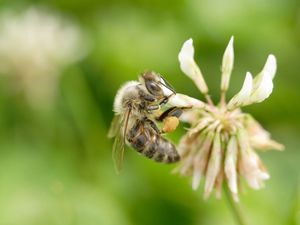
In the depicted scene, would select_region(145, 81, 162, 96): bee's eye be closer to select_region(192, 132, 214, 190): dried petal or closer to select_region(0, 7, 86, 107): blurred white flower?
select_region(192, 132, 214, 190): dried petal

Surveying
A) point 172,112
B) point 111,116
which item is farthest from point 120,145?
point 111,116

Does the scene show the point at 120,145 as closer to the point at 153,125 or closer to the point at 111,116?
the point at 153,125

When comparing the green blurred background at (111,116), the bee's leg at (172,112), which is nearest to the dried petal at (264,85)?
the bee's leg at (172,112)

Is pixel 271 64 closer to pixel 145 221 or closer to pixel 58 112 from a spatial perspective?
pixel 145 221

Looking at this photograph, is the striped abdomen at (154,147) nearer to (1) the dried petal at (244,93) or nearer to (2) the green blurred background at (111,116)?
(1) the dried petal at (244,93)

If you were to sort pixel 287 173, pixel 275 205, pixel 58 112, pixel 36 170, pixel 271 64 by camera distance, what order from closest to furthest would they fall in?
1. pixel 271 64
2. pixel 275 205
3. pixel 287 173
4. pixel 36 170
5. pixel 58 112

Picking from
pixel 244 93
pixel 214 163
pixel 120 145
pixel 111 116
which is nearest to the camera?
pixel 244 93

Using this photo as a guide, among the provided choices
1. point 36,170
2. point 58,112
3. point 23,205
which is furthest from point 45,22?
point 23,205
